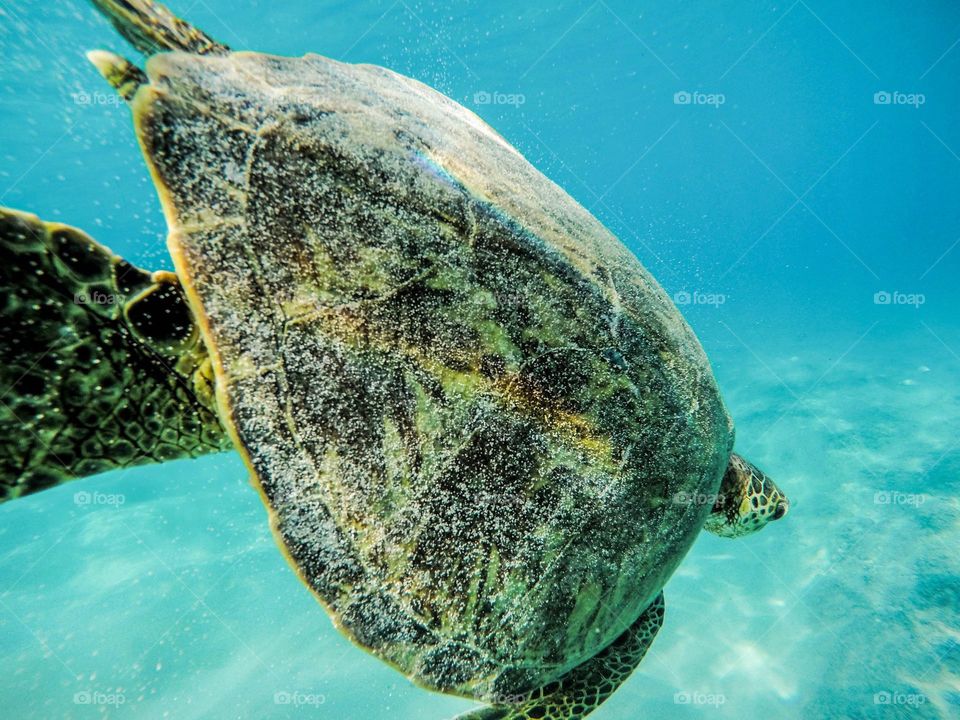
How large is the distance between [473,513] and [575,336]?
2.34 feet

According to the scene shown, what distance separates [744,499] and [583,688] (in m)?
1.55

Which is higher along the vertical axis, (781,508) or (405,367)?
(405,367)

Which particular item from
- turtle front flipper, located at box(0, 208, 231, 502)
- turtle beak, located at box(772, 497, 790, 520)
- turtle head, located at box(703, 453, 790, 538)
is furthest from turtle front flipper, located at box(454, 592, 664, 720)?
turtle front flipper, located at box(0, 208, 231, 502)

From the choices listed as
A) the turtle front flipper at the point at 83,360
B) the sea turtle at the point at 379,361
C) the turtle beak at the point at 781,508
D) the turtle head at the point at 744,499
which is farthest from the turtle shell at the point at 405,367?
the turtle beak at the point at 781,508

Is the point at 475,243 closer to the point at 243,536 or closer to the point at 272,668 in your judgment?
the point at 272,668

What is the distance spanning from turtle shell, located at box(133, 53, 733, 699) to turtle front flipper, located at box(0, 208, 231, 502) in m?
0.56

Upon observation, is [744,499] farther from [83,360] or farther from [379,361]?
[83,360]


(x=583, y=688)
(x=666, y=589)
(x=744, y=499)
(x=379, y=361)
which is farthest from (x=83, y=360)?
(x=666, y=589)

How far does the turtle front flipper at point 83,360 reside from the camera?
5.44ft

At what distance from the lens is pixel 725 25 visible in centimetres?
3594

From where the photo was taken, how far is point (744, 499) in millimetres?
3018

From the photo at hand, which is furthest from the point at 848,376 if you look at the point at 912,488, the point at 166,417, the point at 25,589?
the point at 25,589

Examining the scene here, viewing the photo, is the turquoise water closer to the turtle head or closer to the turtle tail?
the turtle head

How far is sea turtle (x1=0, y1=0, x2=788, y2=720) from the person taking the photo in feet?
4.91
